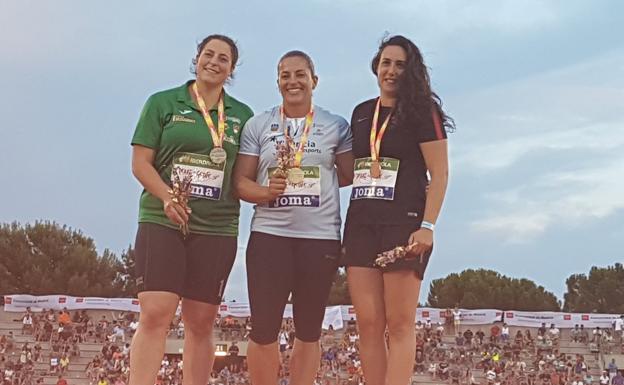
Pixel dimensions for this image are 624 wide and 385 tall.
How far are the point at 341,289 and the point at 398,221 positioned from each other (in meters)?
47.2

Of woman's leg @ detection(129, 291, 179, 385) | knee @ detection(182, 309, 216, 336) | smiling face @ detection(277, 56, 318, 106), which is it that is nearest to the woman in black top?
smiling face @ detection(277, 56, 318, 106)

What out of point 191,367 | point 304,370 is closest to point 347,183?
point 304,370

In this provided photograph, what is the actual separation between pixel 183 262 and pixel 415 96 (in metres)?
1.66

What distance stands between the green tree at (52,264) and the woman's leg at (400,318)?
4650 cm

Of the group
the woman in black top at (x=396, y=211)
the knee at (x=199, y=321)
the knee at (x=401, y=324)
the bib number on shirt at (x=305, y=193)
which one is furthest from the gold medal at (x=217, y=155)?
the knee at (x=401, y=324)

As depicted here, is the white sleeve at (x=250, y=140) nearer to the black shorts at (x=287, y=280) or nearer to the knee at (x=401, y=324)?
the black shorts at (x=287, y=280)

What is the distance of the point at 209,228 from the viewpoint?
189 inches

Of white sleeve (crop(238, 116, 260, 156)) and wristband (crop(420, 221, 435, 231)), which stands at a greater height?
white sleeve (crop(238, 116, 260, 156))

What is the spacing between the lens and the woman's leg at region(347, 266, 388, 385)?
4.57 meters

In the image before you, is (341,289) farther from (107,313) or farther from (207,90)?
(207,90)

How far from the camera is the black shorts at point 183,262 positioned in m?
4.57

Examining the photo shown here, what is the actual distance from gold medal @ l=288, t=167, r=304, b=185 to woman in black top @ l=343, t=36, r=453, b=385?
1.07 feet

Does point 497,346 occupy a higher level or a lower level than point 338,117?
lower

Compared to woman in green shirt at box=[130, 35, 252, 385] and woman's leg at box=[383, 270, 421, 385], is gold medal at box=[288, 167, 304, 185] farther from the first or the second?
woman's leg at box=[383, 270, 421, 385]
